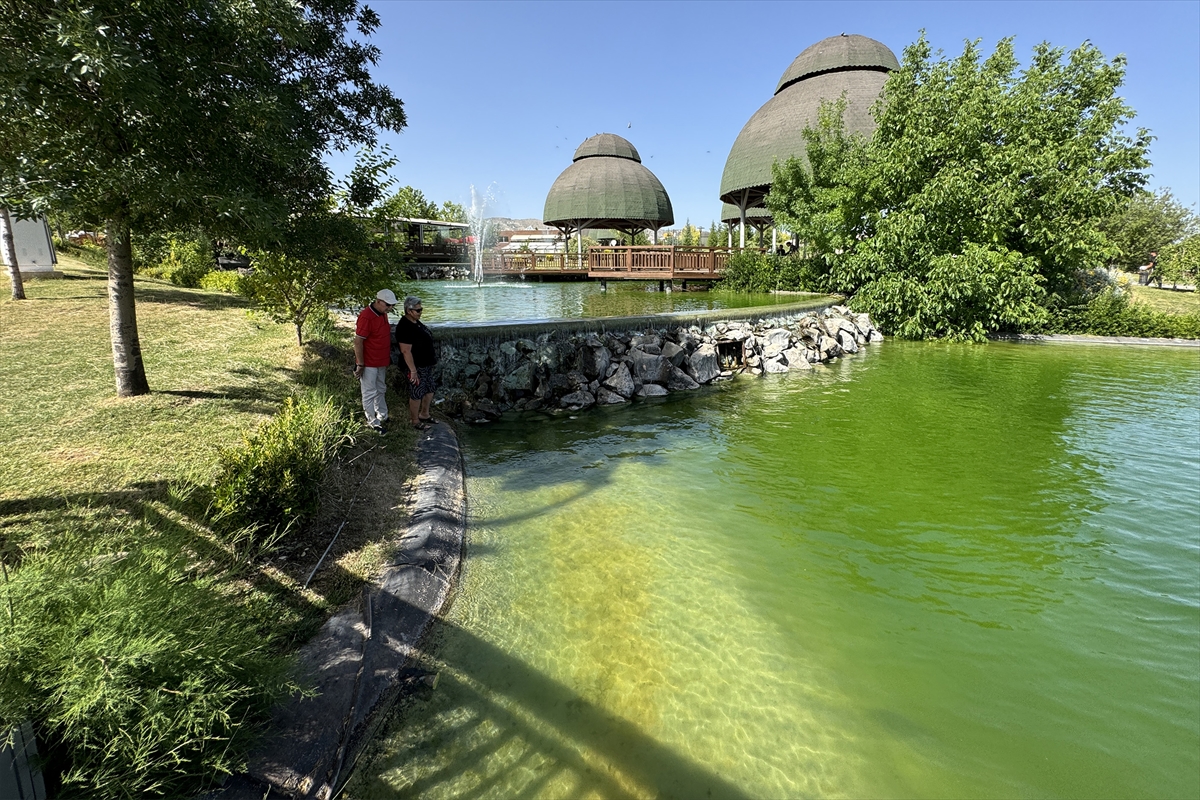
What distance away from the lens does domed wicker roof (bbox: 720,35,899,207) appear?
2858 cm

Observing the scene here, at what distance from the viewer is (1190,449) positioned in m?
7.62

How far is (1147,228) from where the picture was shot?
1423 inches

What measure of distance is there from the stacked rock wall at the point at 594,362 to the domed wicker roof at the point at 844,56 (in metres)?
24.1

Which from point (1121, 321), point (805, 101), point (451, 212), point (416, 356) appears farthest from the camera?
A: point (451, 212)

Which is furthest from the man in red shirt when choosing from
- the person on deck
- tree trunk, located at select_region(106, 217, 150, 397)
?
the person on deck

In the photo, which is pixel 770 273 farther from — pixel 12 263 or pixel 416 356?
pixel 12 263

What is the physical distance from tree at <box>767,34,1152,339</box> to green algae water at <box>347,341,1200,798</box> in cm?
1165

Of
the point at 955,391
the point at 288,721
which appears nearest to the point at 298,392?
the point at 288,721

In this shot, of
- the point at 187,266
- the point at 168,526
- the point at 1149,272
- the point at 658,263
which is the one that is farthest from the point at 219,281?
the point at 1149,272

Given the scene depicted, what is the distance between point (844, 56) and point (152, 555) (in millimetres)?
37405

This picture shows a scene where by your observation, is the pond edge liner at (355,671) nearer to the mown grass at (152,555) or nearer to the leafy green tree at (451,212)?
the mown grass at (152,555)

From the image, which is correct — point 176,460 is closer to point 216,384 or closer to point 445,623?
point 216,384

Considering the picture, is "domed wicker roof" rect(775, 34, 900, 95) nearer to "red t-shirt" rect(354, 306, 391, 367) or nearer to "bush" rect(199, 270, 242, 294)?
"bush" rect(199, 270, 242, 294)

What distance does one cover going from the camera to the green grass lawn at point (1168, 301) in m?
23.1
